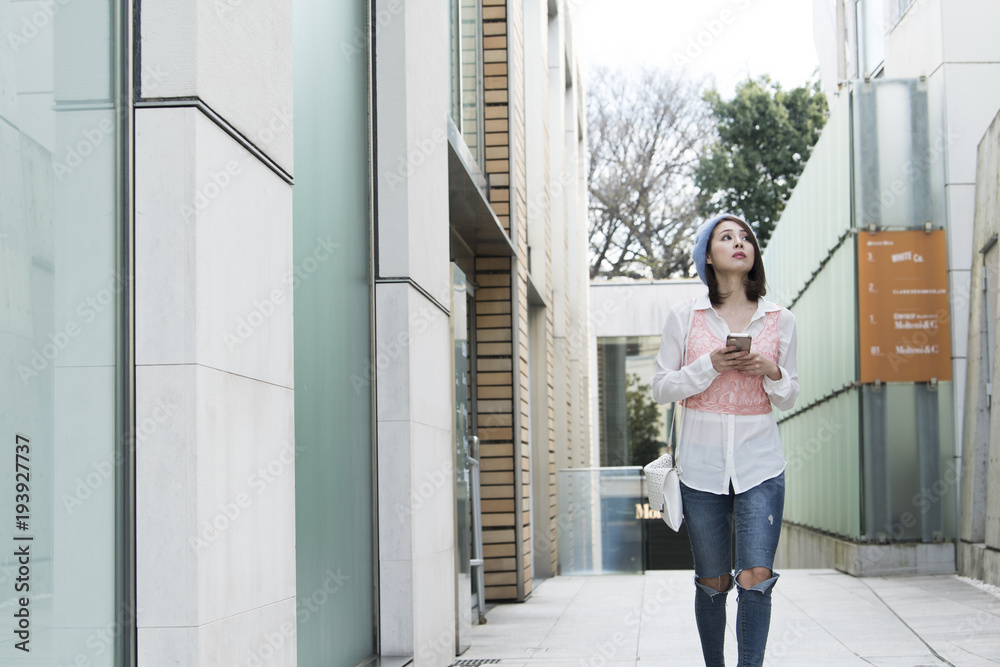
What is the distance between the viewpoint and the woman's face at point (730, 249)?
4.27m

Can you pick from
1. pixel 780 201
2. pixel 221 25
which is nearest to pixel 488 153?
pixel 221 25

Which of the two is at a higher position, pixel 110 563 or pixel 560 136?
pixel 560 136

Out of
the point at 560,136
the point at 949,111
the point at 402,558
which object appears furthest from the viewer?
the point at 560,136

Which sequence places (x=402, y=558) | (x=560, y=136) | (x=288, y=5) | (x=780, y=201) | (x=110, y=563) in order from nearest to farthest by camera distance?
1. (x=110, y=563)
2. (x=288, y=5)
3. (x=402, y=558)
4. (x=560, y=136)
5. (x=780, y=201)

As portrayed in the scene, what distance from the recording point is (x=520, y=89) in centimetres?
1028

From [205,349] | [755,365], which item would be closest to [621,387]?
[755,365]

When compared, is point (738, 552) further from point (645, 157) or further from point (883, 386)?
point (645, 157)

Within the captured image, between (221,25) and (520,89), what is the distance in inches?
305

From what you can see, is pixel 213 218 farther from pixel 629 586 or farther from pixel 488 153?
pixel 629 586

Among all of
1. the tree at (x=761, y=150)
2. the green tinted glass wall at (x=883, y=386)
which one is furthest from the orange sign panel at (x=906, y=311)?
the tree at (x=761, y=150)

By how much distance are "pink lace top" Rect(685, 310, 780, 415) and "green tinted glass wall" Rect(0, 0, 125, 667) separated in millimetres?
2350

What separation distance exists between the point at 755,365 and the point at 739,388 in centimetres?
17

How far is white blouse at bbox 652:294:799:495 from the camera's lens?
403 cm

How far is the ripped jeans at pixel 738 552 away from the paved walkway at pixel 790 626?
1.59m
